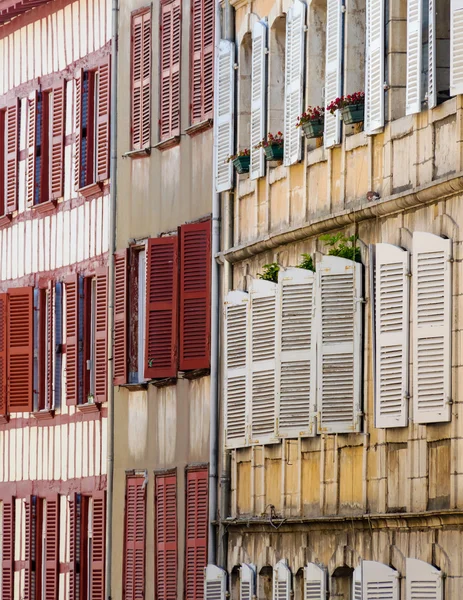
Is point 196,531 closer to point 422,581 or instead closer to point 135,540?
point 135,540

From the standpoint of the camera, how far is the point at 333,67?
2602 cm

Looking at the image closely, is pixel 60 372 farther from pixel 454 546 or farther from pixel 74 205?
pixel 454 546

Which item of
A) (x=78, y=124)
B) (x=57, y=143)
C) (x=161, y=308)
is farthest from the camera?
(x=57, y=143)

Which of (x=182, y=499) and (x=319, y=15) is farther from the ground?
(x=319, y=15)

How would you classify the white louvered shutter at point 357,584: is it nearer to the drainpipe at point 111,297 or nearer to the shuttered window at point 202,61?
the shuttered window at point 202,61

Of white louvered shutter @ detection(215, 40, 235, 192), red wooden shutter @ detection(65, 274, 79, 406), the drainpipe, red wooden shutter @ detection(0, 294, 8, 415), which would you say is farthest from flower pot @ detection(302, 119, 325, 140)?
red wooden shutter @ detection(0, 294, 8, 415)

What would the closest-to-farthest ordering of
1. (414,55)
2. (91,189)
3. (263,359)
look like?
(414,55) → (263,359) → (91,189)

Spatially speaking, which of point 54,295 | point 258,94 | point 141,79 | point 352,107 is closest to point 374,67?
point 352,107

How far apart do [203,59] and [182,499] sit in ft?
16.8

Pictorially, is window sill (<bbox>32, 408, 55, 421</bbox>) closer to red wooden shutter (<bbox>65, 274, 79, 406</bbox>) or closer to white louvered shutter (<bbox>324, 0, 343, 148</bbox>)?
red wooden shutter (<bbox>65, 274, 79, 406</bbox>)

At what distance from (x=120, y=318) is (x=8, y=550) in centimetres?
521

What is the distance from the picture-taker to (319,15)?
88.5ft

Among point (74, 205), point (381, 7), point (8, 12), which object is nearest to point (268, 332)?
point (381, 7)

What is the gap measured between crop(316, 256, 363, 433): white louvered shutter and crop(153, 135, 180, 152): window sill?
5.62 m
